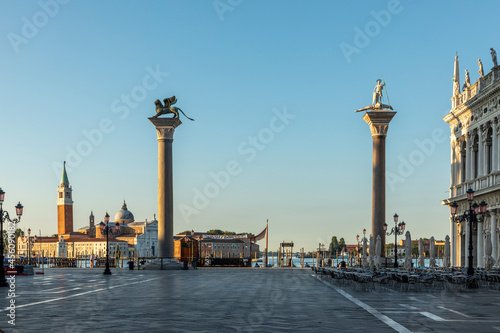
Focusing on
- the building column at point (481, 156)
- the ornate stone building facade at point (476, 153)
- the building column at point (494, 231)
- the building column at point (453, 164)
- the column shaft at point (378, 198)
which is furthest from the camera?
the building column at point (453, 164)

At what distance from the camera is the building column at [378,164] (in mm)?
51781

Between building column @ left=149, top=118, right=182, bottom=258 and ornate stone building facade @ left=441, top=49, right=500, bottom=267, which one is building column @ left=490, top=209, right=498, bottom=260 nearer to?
ornate stone building facade @ left=441, top=49, right=500, bottom=267

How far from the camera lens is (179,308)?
19062mm

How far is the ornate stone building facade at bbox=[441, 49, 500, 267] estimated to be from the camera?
156 ft

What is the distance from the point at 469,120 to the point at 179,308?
4101 centimetres

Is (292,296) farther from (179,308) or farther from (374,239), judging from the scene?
(374,239)

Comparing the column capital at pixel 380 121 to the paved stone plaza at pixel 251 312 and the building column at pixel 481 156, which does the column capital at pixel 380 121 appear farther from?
the paved stone plaza at pixel 251 312

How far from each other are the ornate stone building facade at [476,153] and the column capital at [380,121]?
20.5 ft

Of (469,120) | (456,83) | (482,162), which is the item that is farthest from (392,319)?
(456,83)

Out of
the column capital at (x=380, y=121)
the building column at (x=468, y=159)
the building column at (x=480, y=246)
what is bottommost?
the building column at (x=480, y=246)

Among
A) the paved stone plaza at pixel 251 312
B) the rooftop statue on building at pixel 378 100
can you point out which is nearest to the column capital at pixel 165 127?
the rooftop statue on building at pixel 378 100

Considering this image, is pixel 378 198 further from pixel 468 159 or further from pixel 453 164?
pixel 453 164

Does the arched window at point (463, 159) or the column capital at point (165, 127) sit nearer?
the arched window at point (463, 159)

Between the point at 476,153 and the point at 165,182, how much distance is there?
80.6 feet
